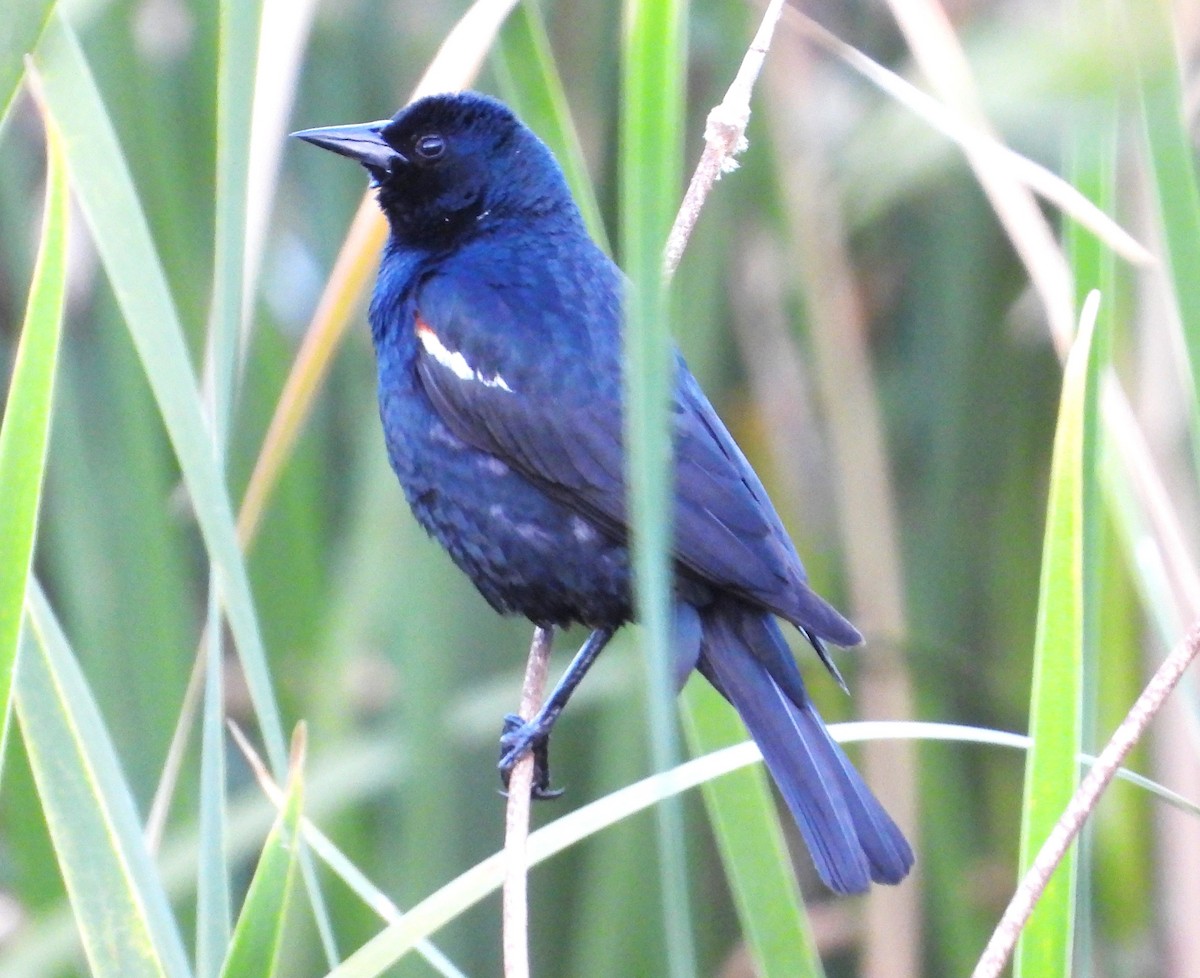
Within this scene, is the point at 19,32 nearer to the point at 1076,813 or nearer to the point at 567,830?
the point at 567,830

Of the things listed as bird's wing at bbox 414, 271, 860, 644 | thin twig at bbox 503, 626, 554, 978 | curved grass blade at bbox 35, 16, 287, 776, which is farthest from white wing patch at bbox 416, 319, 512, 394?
curved grass blade at bbox 35, 16, 287, 776

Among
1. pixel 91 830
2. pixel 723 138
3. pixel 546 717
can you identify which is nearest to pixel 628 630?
pixel 546 717

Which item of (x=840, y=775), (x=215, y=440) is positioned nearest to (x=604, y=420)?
(x=840, y=775)

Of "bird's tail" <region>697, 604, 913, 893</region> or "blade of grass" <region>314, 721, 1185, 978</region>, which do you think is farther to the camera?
"bird's tail" <region>697, 604, 913, 893</region>

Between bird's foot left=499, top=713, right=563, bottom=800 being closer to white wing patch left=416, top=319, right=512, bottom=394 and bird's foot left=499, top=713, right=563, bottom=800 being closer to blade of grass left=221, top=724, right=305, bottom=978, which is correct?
white wing patch left=416, top=319, right=512, bottom=394

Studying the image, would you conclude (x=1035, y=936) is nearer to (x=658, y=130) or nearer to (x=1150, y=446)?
(x=658, y=130)

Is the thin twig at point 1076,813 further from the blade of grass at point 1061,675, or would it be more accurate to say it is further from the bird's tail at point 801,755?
the bird's tail at point 801,755
